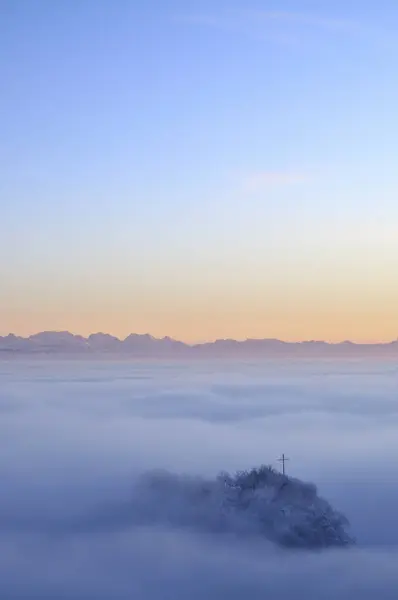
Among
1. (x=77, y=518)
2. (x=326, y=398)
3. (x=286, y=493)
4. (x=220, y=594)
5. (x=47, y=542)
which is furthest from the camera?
(x=326, y=398)

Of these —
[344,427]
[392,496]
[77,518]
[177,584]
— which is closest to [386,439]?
[344,427]

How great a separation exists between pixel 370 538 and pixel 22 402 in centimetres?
14397

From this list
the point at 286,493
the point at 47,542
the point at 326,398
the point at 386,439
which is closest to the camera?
the point at 286,493

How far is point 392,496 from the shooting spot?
62.7m

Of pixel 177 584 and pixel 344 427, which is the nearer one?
pixel 177 584

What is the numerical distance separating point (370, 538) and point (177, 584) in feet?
40.1

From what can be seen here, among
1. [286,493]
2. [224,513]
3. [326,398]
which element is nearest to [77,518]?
[224,513]

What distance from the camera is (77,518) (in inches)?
2073

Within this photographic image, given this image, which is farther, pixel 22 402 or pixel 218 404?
pixel 22 402

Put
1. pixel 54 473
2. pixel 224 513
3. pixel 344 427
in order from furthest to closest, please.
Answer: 1. pixel 344 427
2. pixel 54 473
3. pixel 224 513

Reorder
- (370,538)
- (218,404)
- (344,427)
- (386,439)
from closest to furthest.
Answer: (370,538) → (386,439) → (344,427) → (218,404)

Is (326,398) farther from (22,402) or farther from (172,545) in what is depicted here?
(172,545)

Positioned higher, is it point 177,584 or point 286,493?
point 286,493

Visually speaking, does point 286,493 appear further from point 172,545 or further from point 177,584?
point 172,545
